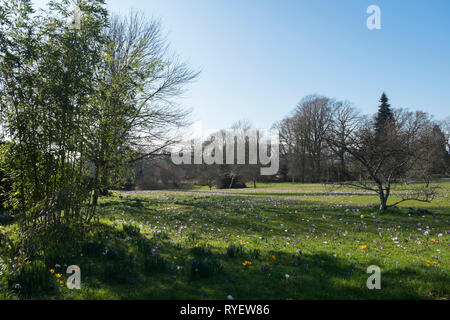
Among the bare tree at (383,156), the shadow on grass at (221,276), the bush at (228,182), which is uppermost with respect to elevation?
the bare tree at (383,156)

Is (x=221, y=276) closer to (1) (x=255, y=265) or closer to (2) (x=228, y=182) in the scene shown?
(1) (x=255, y=265)

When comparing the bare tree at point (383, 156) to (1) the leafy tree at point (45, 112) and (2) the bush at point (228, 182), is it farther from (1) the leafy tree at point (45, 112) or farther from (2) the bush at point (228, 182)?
(2) the bush at point (228, 182)

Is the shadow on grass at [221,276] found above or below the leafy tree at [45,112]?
below

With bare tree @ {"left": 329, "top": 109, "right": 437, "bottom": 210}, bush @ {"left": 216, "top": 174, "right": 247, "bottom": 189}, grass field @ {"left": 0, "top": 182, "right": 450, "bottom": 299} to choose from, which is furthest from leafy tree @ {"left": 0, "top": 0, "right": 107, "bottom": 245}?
bush @ {"left": 216, "top": 174, "right": 247, "bottom": 189}

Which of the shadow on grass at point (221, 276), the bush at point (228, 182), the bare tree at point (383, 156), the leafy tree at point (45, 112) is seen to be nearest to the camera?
the shadow on grass at point (221, 276)

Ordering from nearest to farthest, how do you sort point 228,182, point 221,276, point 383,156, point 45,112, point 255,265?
point 221,276 → point 255,265 → point 45,112 → point 383,156 → point 228,182

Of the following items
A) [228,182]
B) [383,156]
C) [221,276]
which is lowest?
[228,182]

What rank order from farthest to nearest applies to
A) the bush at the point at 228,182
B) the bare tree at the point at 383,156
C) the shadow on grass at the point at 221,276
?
the bush at the point at 228,182
the bare tree at the point at 383,156
the shadow on grass at the point at 221,276

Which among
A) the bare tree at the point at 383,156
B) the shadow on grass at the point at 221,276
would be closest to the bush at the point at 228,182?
the bare tree at the point at 383,156

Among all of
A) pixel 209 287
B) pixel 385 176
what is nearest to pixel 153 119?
pixel 385 176

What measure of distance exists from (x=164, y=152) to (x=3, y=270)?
688 inches

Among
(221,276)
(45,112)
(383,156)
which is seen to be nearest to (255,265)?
(221,276)

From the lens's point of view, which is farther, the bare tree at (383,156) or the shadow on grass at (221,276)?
the bare tree at (383,156)
